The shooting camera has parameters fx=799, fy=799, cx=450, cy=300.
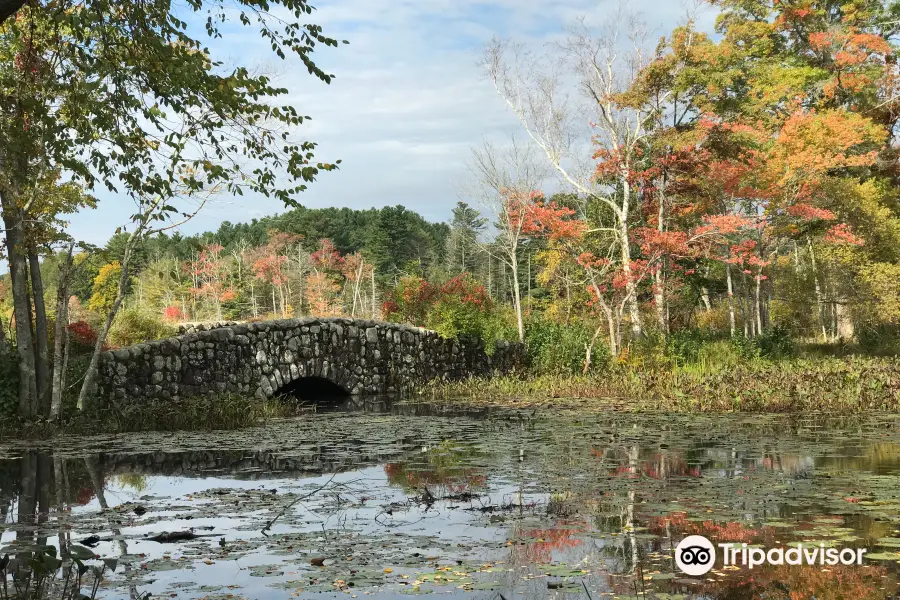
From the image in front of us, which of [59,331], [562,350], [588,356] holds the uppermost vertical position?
[59,331]

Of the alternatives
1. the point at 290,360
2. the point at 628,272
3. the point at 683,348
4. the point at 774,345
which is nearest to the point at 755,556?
the point at 290,360

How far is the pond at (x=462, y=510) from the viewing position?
348cm

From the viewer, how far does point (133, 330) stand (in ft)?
62.3

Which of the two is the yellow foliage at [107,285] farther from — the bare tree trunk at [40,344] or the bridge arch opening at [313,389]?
the bare tree trunk at [40,344]

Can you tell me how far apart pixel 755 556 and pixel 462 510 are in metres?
1.93

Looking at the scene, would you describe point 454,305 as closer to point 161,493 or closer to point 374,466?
point 374,466

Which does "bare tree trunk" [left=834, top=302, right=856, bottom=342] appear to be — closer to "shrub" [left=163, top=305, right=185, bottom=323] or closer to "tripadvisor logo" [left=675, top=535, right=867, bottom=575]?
"tripadvisor logo" [left=675, top=535, right=867, bottom=575]

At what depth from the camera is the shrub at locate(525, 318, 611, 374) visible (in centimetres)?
1867

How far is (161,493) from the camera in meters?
6.13

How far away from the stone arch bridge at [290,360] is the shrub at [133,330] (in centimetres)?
257

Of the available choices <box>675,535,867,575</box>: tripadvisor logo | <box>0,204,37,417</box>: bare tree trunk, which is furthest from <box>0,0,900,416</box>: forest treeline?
<box>675,535,867,575</box>: tripadvisor logo

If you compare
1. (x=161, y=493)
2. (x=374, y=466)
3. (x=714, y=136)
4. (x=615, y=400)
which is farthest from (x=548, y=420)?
(x=714, y=136)

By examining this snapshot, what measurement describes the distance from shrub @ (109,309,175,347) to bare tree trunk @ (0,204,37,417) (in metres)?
7.24

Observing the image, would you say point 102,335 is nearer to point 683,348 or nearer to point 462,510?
point 462,510
